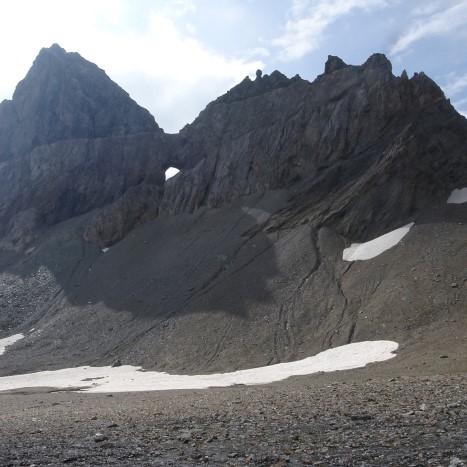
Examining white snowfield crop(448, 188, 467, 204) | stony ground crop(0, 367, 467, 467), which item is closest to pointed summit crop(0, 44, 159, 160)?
white snowfield crop(448, 188, 467, 204)

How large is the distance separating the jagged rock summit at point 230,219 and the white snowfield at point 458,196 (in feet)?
3.21

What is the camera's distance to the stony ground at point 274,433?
35.1ft

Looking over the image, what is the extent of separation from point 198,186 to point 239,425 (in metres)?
65.5

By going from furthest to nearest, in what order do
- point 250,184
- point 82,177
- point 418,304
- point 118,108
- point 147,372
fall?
point 118,108 < point 82,177 < point 250,184 < point 147,372 < point 418,304

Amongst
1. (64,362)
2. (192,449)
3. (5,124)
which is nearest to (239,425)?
(192,449)

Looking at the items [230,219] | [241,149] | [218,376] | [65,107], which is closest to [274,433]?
[218,376]

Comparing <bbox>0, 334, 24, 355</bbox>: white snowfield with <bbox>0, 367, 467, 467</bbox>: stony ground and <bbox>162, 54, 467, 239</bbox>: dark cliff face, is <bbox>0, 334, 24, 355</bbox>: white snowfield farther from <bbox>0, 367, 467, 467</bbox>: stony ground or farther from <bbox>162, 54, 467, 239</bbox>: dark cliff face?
<bbox>0, 367, 467, 467</bbox>: stony ground

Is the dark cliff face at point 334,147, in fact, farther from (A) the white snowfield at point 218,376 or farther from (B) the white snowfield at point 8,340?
(B) the white snowfield at point 8,340

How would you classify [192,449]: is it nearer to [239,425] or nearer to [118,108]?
[239,425]

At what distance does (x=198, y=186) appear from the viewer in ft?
257

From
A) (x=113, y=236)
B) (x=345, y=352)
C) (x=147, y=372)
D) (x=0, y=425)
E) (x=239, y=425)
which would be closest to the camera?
(x=239, y=425)

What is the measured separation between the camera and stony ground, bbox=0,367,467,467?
10.7 m

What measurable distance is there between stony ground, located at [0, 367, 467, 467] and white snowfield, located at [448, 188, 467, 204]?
35.7m

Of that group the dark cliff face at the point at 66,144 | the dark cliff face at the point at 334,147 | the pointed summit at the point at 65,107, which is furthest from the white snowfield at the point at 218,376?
the pointed summit at the point at 65,107
